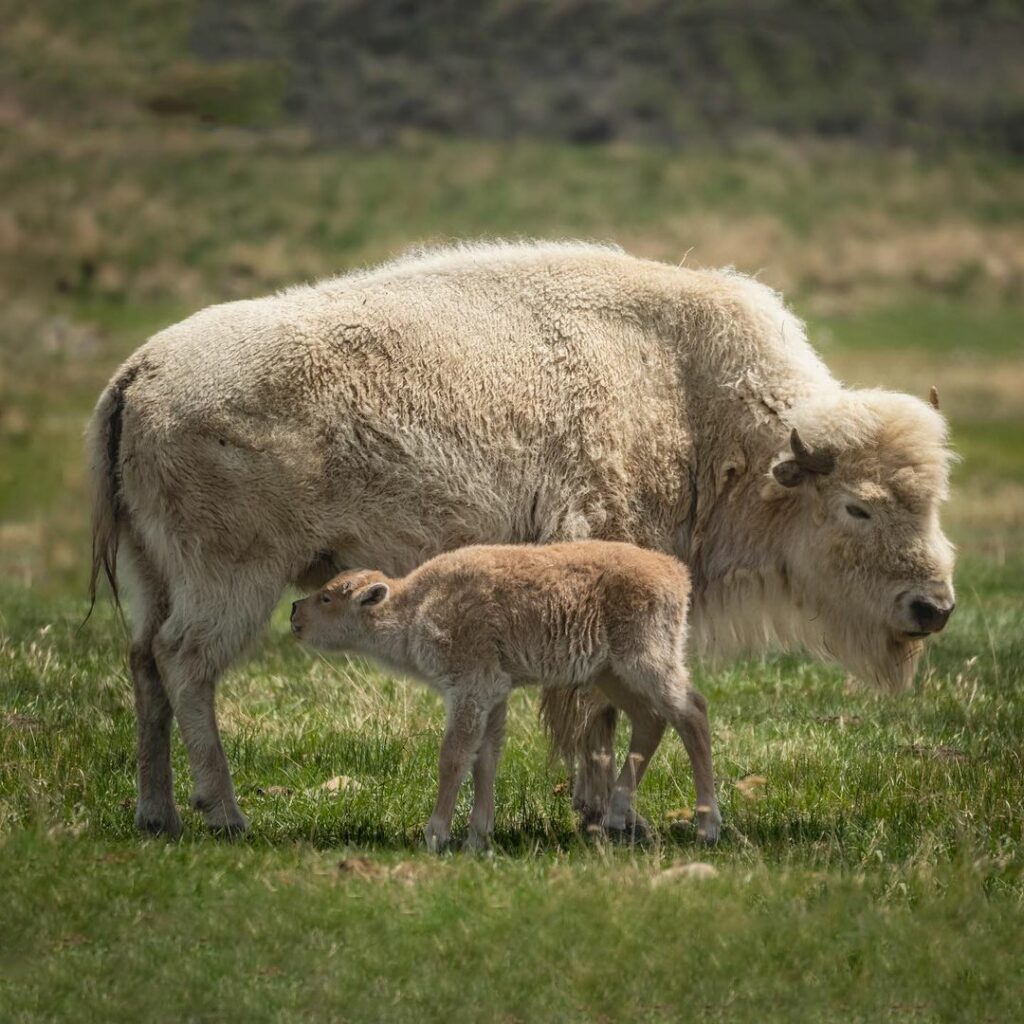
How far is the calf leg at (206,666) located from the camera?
6566 millimetres

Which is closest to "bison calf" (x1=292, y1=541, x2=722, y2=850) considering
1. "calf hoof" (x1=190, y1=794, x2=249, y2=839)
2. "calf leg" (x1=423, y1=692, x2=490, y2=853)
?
"calf leg" (x1=423, y1=692, x2=490, y2=853)

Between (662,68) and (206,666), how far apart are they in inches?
1755

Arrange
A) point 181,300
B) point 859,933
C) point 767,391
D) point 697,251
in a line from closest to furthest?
1. point 859,933
2. point 767,391
3. point 181,300
4. point 697,251

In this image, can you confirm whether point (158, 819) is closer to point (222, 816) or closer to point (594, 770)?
point (222, 816)

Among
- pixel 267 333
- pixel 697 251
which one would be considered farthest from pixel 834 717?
pixel 697 251

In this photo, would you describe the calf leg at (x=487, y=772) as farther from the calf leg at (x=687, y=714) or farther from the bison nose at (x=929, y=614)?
the bison nose at (x=929, y=614)

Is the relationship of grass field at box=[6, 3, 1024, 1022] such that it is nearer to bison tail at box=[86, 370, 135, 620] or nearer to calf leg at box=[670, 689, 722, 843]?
calf leg at box=[670, 689, 722, 843]

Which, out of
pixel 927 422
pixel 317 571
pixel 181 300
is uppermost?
pixel 927 422

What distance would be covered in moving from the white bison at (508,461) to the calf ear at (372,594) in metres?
0.45

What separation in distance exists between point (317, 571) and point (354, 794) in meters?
0.93

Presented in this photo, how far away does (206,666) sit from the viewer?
259 inches

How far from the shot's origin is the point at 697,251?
34688 millimetres

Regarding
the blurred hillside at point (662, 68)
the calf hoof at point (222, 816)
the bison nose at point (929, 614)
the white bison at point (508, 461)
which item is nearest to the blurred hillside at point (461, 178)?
the blurred hillside at point (662, 68)

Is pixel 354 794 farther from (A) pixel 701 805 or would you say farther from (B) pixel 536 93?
(B) pixel 536 93
